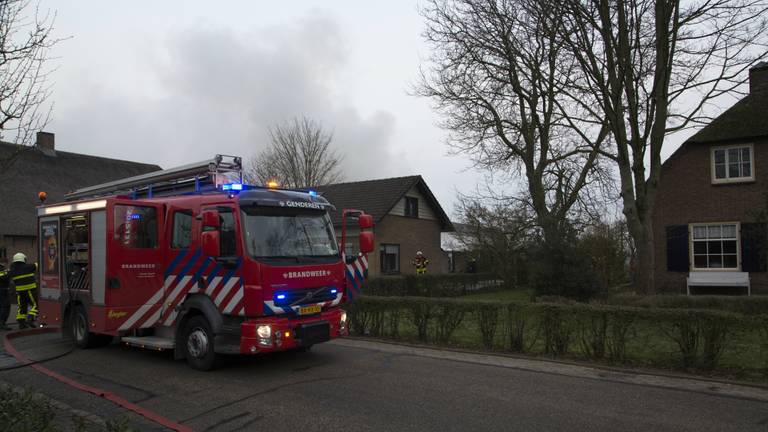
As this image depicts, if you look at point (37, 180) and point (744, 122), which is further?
point (37, 180)

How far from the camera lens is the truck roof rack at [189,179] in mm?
9242

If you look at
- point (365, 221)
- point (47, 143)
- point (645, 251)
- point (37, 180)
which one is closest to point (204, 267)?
point (365, 221)

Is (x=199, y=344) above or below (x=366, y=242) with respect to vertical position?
below

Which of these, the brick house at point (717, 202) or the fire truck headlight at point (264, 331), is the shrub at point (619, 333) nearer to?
the fire truck headlight at point (264, 331)

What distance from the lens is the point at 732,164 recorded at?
2084 cm

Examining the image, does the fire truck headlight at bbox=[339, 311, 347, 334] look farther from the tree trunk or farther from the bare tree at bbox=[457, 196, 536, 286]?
the bare tree at bbox=[457, 196, 536, 286]

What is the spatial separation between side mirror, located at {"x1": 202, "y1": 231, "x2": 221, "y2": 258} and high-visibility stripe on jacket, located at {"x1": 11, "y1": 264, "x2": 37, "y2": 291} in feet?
26.5

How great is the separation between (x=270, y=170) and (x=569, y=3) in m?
32.7

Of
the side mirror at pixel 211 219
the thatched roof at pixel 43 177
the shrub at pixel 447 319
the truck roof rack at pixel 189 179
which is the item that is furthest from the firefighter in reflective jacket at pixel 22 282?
the thatched roof at pixel 43 177

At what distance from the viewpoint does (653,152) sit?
14.7 metres

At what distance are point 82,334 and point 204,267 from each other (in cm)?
352

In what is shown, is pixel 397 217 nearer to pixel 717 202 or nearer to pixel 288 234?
pixel 717 202

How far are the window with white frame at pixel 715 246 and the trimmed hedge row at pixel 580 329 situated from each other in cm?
1469

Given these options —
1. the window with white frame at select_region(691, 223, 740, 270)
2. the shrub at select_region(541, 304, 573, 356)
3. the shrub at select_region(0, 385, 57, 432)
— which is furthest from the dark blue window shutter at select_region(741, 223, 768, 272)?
the shrub at select_region(0, 385, 57, 432)
